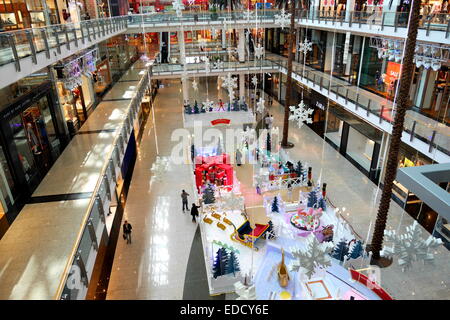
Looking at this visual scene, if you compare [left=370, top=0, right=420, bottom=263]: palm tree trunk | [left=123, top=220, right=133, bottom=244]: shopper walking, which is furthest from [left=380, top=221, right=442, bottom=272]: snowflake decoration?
[left=123, top=220, right=133, bottom=244]: shopper walking

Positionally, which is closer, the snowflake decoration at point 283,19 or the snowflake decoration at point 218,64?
the snowflake decoration at point 283,19

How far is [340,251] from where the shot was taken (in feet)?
34.5

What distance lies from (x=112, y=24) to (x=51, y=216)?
14126 mm

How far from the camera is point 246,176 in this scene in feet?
54.1

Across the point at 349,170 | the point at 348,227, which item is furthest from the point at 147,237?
the point at 349,170

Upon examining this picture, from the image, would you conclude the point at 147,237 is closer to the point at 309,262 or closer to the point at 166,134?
the point at 309,262

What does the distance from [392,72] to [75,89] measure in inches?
573

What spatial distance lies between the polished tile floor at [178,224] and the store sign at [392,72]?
461 centimetres

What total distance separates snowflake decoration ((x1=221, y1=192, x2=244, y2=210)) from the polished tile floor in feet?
3.95

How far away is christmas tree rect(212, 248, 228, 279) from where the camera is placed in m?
9.84

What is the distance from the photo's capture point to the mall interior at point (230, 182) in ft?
24.7

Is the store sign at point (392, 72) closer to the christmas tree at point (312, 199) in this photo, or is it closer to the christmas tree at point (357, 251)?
the christmas tree at point (312, 199)

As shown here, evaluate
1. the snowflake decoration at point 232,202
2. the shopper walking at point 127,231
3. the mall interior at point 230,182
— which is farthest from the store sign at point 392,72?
the shopper walking at point 127,231
